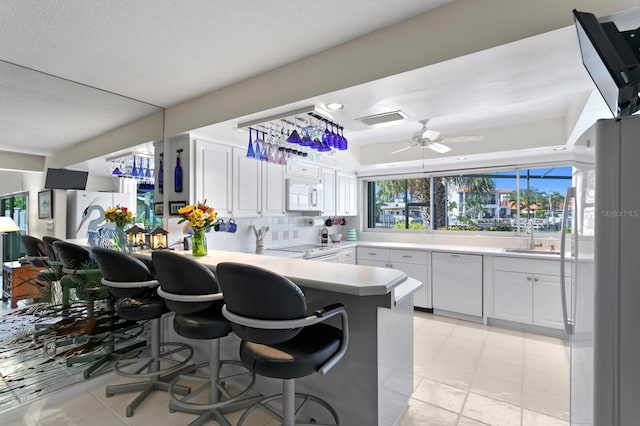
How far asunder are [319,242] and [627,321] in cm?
449

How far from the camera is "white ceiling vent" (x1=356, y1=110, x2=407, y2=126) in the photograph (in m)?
2.54

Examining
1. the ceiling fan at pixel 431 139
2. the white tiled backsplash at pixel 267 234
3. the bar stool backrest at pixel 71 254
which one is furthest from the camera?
the white tiled backsplash at pixel 267 234

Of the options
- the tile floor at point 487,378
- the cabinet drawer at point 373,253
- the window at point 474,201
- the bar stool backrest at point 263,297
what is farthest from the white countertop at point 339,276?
the window at point 474,201

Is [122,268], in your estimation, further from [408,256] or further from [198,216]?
[408,256]

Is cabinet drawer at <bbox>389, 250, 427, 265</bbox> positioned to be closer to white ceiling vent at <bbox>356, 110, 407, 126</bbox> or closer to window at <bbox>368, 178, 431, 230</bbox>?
window at <bbox>368, 178, 431, 230</bbox>

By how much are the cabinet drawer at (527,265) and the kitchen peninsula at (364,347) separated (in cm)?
239

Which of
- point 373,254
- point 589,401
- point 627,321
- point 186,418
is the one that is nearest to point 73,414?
point 186,418

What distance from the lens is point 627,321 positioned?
969mm

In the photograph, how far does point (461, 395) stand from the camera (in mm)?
2336

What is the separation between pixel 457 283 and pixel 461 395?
76.5 inches

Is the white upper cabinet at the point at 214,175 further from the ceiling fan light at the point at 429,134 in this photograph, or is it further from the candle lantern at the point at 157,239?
the ceiling fan light at the point at 429,134

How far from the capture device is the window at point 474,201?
422cm

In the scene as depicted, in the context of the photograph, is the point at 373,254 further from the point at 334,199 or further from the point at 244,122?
Answer: the point at 244,122

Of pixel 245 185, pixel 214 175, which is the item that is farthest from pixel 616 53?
pixel 245 185
